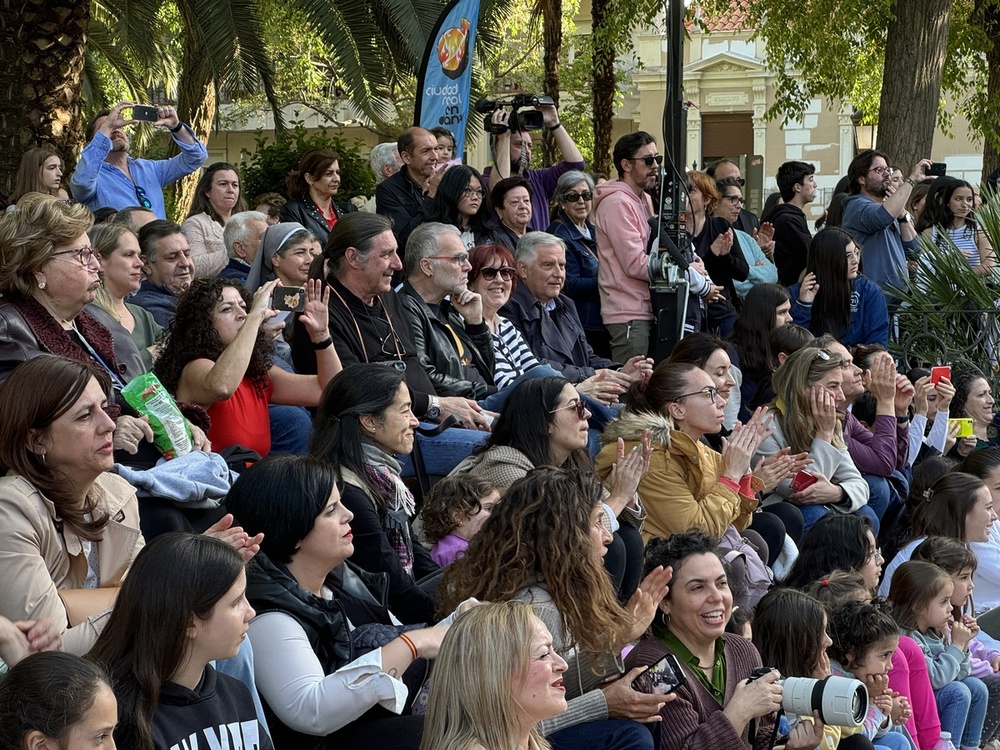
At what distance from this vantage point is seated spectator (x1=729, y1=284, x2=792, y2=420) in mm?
8977

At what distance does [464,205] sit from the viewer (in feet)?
29.6

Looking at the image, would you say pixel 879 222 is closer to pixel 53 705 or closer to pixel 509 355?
pixel 509 355

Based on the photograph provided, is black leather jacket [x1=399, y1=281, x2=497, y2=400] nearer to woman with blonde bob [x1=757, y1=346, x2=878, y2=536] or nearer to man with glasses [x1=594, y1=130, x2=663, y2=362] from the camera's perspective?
woman with blonde bob [x1=757, y1=346, x2=878, y2=536]

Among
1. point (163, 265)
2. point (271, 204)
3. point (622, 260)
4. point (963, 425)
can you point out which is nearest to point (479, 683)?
point (163, 265)

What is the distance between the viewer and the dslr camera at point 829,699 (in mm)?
4945

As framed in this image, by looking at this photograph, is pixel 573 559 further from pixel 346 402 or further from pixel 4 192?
pixel 4 192

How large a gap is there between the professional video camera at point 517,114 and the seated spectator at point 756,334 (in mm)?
2258

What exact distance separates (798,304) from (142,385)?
6.02 metres

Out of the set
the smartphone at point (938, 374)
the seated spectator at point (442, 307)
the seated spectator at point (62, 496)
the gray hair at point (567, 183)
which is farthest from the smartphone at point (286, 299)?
the smartphone at point (938, 374)

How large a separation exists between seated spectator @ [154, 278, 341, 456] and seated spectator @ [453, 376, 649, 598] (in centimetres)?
90

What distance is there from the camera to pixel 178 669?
12.4 ft

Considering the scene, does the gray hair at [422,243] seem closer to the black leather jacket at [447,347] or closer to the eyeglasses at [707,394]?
the black leather jacket at [447,347]

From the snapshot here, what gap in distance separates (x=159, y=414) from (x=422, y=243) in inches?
98.2

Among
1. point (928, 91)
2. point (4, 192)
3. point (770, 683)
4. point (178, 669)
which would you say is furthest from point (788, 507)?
point (928, 91)
